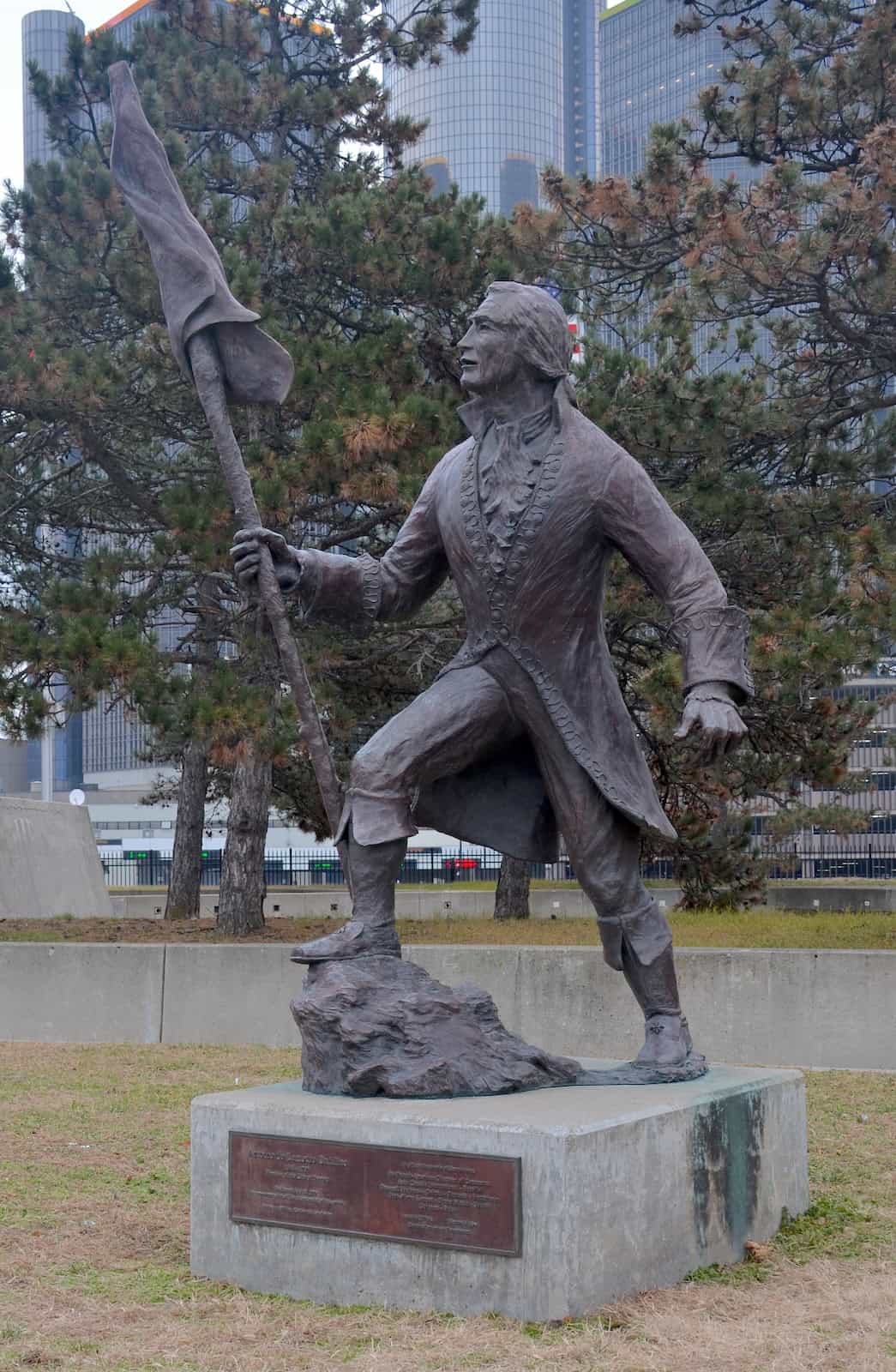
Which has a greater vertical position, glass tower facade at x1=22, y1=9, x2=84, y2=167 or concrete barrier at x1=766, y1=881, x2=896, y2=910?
glass tower facade at x1=22, y1=9, x2=84, y2=167

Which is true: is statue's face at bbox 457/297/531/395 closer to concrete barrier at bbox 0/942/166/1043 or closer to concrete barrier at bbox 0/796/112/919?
concrete barrier at bbox 0/942/166/1043

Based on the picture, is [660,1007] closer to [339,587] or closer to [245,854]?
[339,587]

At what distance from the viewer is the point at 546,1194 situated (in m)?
3.93

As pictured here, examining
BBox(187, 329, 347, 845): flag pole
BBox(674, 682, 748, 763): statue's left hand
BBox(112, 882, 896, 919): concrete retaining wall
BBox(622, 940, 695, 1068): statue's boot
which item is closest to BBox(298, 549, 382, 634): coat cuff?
BBox(187, 329, 347, 845): flag pole

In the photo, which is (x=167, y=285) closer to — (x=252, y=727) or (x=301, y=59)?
(x=252, y=727)

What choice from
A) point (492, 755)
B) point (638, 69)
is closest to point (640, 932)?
point (492, 755)

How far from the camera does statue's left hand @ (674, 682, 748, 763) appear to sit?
14.4ft

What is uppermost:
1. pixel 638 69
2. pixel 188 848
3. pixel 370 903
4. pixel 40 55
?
pixel 638 69

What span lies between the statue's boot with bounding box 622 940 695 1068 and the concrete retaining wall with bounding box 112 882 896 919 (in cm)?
1321

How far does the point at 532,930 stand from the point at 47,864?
5.72 meters

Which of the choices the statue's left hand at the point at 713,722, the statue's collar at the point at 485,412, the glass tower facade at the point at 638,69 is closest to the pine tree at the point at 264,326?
the statue's collar at the point at 485,412

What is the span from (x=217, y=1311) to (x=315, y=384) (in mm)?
8700

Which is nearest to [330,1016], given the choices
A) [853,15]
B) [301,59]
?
[853,15]

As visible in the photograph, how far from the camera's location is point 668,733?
11.2m
